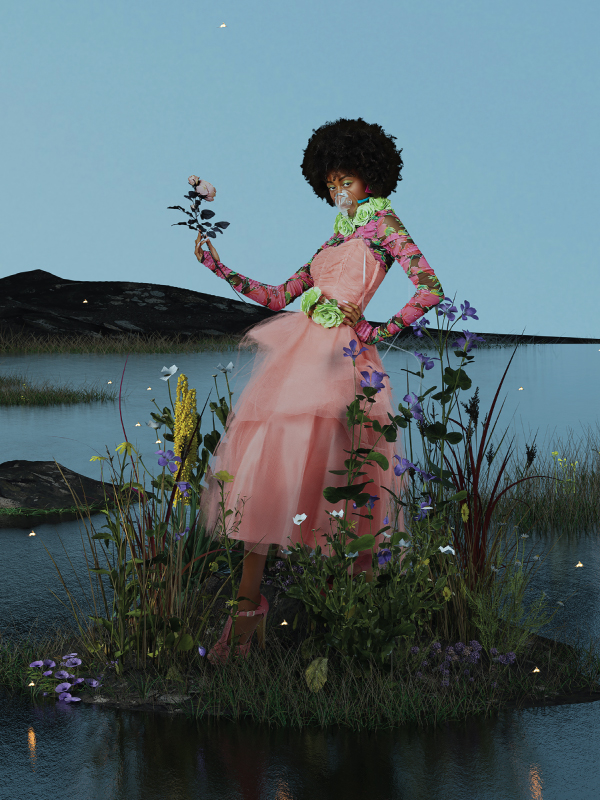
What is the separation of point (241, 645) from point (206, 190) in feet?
6.16

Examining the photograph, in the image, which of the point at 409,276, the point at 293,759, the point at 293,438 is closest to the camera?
the point at 293,759

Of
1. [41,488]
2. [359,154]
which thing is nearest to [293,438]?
[359,154]

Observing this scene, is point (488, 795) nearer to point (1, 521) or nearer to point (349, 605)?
point (349, 605)

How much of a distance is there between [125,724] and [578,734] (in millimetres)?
1543

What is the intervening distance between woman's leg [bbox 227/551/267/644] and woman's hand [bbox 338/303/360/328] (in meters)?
1.04

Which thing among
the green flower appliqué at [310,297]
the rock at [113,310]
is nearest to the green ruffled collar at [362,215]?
the green flower appliqué at [310,297]

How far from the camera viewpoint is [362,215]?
345cm

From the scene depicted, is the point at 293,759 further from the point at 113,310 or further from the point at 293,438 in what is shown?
the point at 113,310

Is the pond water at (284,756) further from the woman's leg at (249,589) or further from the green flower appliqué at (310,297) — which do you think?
the woman's leg at (249,589)

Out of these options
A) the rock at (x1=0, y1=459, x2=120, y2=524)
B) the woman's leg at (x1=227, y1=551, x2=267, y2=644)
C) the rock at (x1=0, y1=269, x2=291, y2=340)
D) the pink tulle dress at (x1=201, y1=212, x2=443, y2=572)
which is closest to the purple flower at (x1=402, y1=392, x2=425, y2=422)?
the pink tulle dress at (x1=201, y1=212, x2=443, y2=572)

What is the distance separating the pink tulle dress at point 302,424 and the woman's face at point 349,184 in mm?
201

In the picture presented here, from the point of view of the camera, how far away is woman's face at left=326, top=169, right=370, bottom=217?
3453 mm

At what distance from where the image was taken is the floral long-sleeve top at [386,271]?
3201 mm

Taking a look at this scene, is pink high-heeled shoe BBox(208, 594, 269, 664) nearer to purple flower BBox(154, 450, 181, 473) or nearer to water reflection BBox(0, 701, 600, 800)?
water reflection BBox(0, 701, 600, 800)
